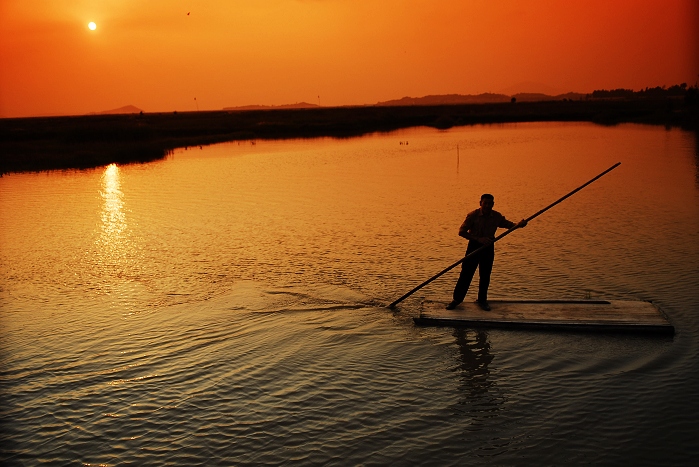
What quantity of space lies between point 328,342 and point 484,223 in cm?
261

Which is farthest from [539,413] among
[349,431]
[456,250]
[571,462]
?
[456,250]

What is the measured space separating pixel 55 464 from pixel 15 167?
28444mm

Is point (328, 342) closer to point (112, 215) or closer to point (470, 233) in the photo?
point (470, 233)

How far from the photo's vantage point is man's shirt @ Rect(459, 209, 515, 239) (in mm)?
8547

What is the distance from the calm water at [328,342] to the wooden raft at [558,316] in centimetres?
17

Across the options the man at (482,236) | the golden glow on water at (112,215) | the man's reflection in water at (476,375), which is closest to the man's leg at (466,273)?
the man at (482,236)

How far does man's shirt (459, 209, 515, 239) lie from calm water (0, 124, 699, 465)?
133cm

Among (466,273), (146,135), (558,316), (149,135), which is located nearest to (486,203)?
(466,273)

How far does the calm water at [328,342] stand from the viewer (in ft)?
20.1

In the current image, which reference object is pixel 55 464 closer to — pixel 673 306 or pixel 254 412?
pixel 254 412

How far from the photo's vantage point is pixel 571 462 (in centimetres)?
566

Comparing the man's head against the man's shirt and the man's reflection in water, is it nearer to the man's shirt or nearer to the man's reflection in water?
the man's shirt

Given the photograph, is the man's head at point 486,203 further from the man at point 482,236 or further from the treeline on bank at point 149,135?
the treeline on bank at point 149,135

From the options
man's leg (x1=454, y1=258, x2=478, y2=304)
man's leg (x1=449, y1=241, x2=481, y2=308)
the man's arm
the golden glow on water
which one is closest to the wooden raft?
man's leg (x1=449, y1=241, x2=481, y2=308)
